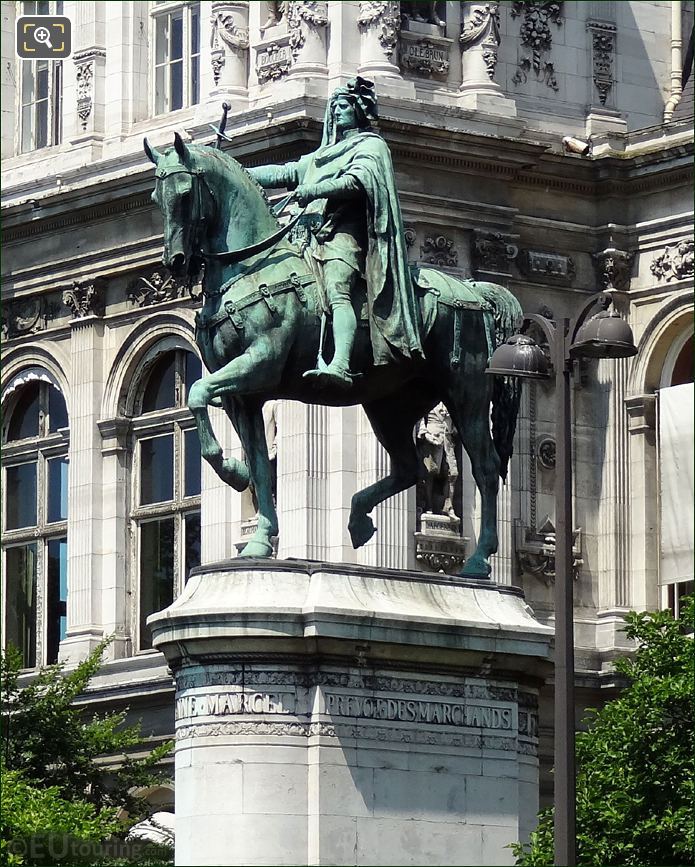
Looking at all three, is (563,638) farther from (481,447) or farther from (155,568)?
(155,568)

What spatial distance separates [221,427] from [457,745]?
26129 mm

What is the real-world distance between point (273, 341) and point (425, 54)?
25.4m

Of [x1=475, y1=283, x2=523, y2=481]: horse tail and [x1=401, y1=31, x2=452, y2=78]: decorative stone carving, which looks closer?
[x1=475, y1=283, x2=523, y2=481]: horse tail

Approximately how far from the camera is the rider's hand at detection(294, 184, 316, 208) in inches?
1384

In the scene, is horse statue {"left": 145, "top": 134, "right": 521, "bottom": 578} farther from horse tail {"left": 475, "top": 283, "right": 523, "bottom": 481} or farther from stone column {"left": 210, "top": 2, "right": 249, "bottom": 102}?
stone column {"left": 210, "top": 2, "right": 249, "bottom": 102}

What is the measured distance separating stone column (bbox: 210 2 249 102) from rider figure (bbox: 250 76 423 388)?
24.5m

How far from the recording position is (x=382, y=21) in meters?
58.5

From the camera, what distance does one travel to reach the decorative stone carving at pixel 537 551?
59.8m

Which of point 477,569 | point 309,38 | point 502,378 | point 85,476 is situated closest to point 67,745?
point 85,476

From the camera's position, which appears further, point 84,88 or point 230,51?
point 84,88

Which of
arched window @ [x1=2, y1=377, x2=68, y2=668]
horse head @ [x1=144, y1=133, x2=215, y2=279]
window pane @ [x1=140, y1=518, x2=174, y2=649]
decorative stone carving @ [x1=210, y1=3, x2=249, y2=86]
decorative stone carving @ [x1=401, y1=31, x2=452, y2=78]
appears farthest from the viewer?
arched window @ [x1=2, y1=377, x2=68, y2=668]

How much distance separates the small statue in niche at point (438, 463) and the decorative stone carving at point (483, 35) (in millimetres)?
5906

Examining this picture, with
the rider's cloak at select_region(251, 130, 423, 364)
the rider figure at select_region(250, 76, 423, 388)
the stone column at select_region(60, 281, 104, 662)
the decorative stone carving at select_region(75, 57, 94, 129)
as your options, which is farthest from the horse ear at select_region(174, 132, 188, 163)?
the decorative stone carving at select_region(75, 57, 94, 129)

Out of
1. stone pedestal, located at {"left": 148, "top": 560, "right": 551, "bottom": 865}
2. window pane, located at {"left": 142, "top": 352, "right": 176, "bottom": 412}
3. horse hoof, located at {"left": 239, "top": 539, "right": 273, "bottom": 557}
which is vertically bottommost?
stone pedestal, located at {"left": 148, "top": 560, "right": 551, "bottom": 865}
